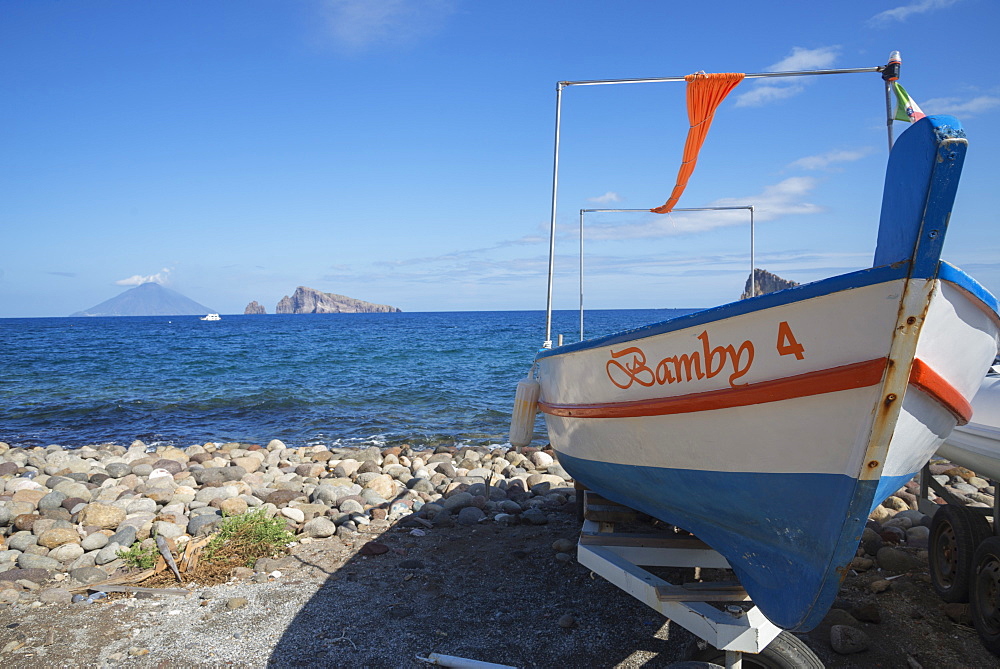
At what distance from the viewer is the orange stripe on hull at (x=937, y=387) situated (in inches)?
94.6

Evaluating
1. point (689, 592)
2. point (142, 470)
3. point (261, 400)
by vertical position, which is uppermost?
point (689, 592)

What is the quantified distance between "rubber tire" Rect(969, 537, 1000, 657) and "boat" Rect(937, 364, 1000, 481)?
0.56 meters

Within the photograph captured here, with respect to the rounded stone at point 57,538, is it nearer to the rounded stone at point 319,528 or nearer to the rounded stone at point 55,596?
the rounded stone at point 55,596

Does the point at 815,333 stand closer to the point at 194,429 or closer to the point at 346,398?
the point at 194,429

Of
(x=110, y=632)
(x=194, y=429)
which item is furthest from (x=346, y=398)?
(x=110, y=632)

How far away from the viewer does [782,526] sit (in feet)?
9.20

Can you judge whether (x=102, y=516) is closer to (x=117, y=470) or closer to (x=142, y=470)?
(x=142, y=470)

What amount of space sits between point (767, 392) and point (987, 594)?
2431 mm

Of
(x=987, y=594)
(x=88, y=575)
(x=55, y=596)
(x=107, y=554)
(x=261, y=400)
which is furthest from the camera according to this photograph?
(x=261, y=400)

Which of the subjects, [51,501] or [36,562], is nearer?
[36,562]

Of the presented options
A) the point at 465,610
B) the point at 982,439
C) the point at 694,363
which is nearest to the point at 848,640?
the point at 982,439

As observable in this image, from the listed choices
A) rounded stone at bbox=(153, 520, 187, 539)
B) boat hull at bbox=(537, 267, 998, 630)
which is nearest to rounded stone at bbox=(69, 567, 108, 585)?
rounded stone at bbox=(153, 520, 187, 539)

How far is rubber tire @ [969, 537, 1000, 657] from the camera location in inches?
142

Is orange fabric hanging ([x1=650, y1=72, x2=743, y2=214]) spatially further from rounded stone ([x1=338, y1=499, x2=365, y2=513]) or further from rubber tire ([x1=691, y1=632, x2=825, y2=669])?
rounded stone ([x1=338, y1=499, x2=365, y2=513])
